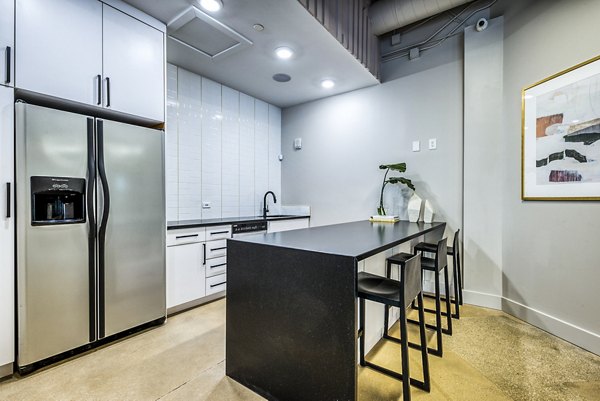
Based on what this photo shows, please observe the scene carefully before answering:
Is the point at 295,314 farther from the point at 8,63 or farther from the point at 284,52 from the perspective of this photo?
the point at 284,52

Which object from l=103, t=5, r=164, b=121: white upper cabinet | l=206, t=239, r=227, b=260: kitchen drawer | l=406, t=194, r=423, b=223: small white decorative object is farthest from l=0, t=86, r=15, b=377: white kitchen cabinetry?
l=406, t=194, r=423, b=223: small white decorative object

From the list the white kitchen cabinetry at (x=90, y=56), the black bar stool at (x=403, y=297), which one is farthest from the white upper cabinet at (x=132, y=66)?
the black bar stool at (x=403, y=297)

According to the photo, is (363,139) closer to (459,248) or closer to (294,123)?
(294,123)

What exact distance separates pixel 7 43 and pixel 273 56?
2.02m

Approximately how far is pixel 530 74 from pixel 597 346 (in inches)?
86.9

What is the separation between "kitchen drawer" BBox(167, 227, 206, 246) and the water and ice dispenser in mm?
730

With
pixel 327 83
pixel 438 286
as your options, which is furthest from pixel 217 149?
pixel 438 286

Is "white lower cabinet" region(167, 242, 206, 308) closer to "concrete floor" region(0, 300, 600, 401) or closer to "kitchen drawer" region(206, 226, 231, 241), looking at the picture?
"kitchen drawer" region(206, 226, 231, 241)

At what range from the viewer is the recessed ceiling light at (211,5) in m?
2.12

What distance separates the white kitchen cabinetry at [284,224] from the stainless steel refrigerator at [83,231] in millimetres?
1450

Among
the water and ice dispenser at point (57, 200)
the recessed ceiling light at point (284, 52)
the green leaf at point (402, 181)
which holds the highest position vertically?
the recessed ceiling light at point (284, 52)

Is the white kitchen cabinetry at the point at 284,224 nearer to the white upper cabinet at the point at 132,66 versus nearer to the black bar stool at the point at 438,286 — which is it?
the white upper cabinet at the point at 132,66

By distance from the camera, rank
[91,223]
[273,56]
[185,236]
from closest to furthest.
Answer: [91,223] → [185,236] → [273,56]

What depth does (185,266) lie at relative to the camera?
2732 millimetres
